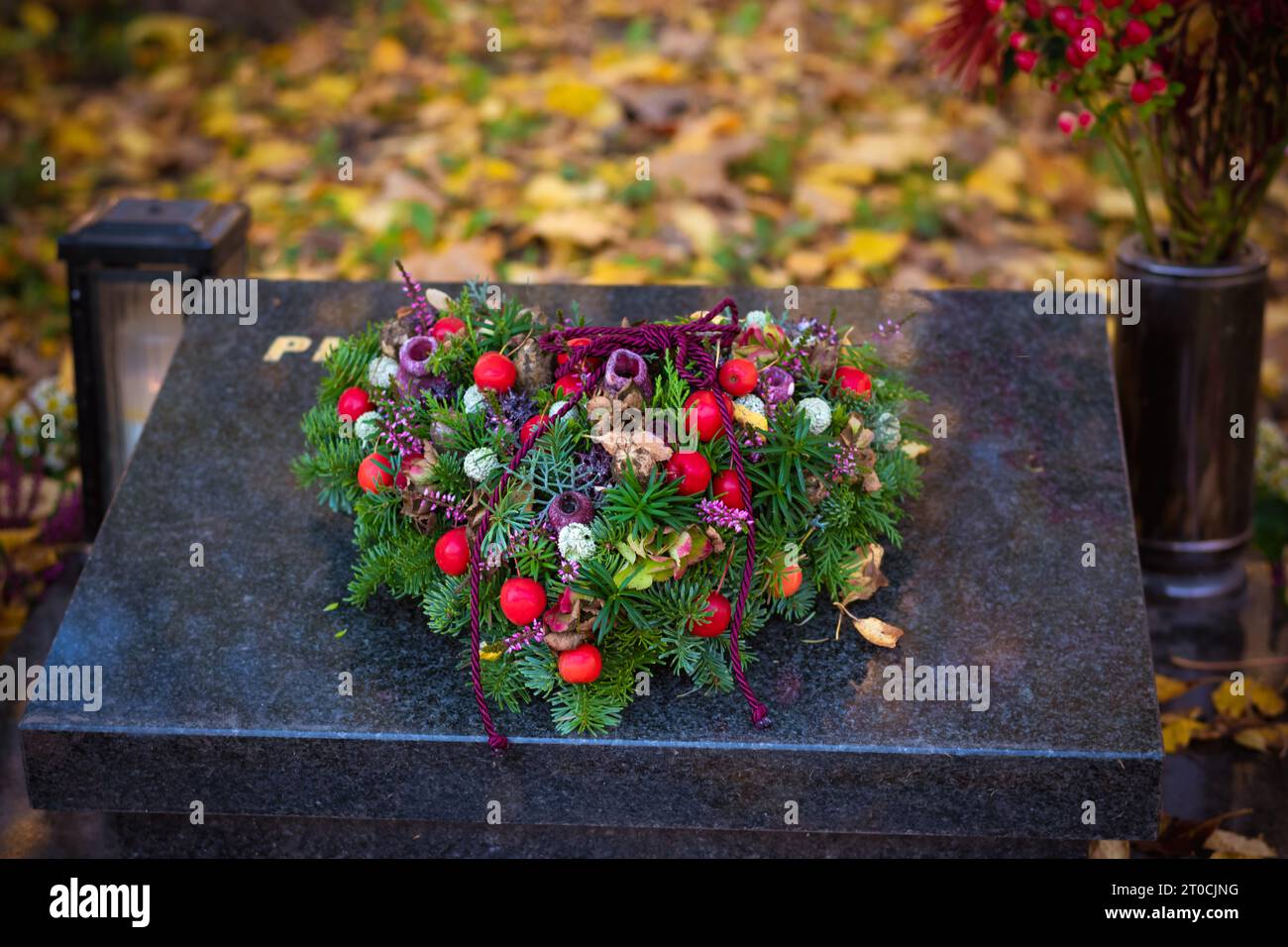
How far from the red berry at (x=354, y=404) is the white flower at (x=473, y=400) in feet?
0.70

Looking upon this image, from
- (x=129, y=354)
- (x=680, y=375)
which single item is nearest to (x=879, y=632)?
(x=680, y=375)

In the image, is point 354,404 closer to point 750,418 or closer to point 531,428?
point 531,428

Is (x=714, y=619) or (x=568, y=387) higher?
(x=568, y=387)

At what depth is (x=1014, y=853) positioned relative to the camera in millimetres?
Result: 2033

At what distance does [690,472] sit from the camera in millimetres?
1838

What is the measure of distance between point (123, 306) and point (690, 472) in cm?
147

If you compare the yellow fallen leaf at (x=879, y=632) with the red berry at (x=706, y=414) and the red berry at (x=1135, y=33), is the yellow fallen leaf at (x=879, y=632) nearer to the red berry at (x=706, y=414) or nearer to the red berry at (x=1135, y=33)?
the red berry at (x=706, y=414)

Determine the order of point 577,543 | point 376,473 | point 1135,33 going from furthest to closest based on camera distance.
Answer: point 1135,33 → point 376,473 → point 577,543

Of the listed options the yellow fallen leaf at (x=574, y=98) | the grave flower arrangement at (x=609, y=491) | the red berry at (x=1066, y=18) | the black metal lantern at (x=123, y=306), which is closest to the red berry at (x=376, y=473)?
the grave flower arrangement at (x=609, y=491)

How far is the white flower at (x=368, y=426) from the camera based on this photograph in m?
2.08

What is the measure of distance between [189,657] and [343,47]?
378cm

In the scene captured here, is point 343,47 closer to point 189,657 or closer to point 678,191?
point 678,191

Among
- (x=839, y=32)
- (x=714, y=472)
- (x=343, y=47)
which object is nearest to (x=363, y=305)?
(x=714, y=472)

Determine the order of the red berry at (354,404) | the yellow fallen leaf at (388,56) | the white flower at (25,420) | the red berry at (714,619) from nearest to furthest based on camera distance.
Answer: the red berry at (714,619) → the red berry at (354,404) → the white flower at (25,420) → the yellow fallen leaf at (388,56)
